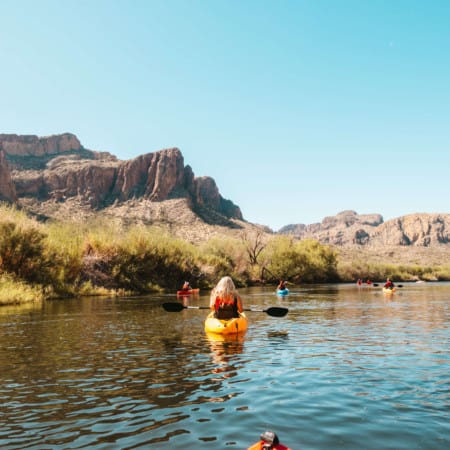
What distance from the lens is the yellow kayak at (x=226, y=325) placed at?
13.7 metres

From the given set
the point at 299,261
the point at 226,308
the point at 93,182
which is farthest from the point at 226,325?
the point at 93,182

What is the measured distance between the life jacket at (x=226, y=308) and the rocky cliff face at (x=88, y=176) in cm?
10380

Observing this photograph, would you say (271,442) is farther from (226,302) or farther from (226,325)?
(226,302)

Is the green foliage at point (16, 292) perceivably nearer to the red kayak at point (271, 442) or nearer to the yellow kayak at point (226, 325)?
the yellow kayak at point (226, 325)

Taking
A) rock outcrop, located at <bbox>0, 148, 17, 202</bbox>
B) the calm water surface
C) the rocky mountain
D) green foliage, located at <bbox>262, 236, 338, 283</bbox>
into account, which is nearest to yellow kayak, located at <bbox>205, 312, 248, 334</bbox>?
the calm water surface

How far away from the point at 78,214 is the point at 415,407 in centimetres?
10600

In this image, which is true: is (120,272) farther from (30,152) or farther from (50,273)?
(30,152)

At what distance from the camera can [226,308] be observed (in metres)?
14.5

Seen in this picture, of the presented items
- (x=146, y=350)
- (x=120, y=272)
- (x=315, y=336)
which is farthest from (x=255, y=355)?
(x=120, y=272)

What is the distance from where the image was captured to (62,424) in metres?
5.86

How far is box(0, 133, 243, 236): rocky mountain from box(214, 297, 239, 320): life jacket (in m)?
88.7

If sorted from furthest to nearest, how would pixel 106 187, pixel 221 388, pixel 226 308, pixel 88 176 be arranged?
pixel 106 187 < pixel 88 176 < pixel 226 308 < pixel 221 388

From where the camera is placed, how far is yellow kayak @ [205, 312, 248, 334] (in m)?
13.7

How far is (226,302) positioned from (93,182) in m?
120
